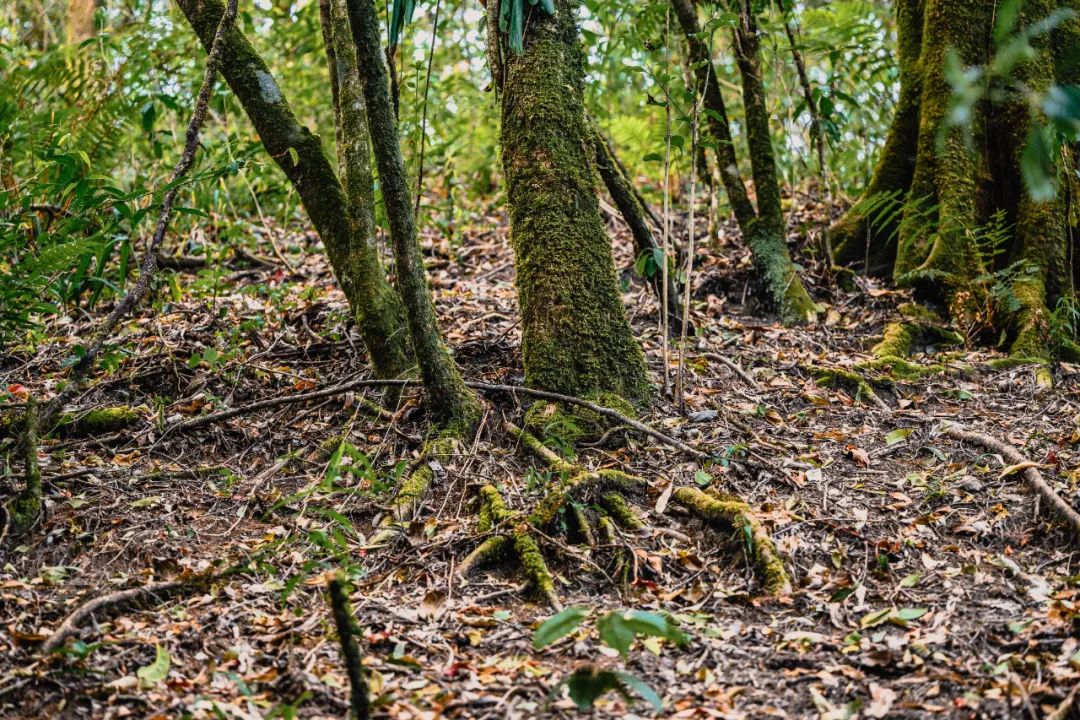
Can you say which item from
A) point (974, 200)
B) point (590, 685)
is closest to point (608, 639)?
point (590, 685)

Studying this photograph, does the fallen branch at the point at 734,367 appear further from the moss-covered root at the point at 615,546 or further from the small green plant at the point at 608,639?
the small green plant at the point at 608,639

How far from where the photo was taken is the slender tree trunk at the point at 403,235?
3.51 metres

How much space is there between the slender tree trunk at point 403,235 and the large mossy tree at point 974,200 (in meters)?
2.65

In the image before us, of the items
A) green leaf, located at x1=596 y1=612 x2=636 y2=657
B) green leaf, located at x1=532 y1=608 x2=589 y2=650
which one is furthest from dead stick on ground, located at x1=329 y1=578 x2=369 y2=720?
green leaf, located at x1=596 y1=612 x2=636 y2=657

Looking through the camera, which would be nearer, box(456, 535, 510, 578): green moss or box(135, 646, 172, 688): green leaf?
box(135, 646, 172, 688): green leaf

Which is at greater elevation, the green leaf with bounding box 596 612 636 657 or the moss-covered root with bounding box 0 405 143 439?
the moss-covered root with bounding box 0 405 143 439

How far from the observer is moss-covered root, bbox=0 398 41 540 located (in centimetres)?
314

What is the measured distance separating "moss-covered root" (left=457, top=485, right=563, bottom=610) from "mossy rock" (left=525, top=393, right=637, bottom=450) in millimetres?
467

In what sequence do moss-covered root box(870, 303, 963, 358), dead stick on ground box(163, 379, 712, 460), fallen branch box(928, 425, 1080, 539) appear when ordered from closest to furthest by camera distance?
1. fallen branch box(928, 425, 1080, 539)
2. dead stick on ground box(163, 379, 712, 460)
3. moss-covered root box(870, 303, 963, 358)

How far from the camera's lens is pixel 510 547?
10.9 feet

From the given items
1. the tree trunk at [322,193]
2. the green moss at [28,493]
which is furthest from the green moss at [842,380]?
the green moss at [28,493]

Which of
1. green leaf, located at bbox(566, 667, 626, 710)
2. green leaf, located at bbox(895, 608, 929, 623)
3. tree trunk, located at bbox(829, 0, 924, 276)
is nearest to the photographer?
green leaf, located at bbox(566, 667, 626, 710)

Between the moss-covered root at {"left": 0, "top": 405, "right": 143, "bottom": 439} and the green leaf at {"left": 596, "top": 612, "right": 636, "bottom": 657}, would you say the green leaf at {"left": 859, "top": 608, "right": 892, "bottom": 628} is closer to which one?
the green leaf at {"left": 596, "top": 612, "right": 636, "bottom": 657}

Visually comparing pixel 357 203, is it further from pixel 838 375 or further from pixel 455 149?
pixel 455 149
